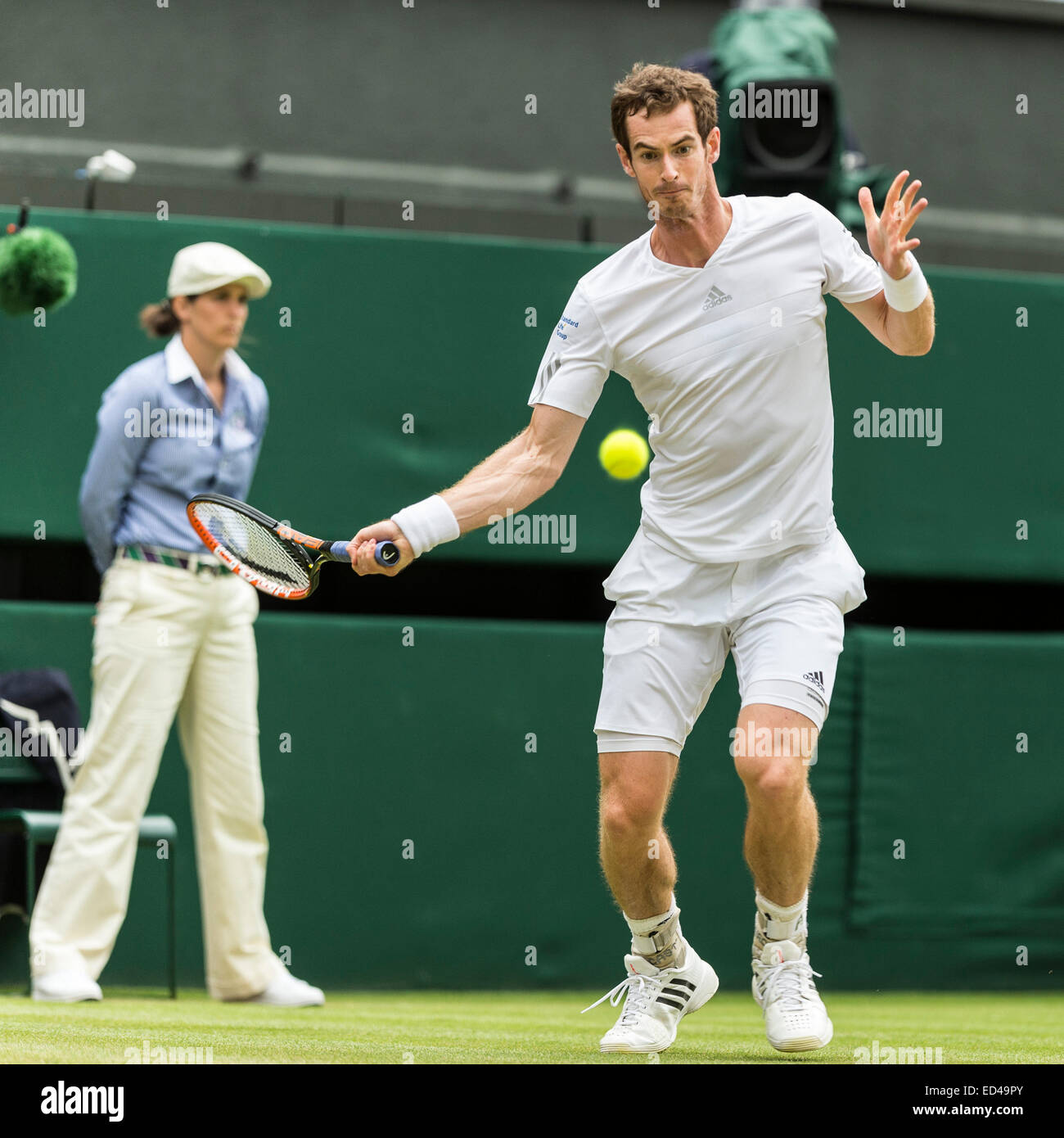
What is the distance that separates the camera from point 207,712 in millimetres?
5105

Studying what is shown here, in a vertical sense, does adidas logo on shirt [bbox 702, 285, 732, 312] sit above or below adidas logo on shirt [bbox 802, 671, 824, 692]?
above

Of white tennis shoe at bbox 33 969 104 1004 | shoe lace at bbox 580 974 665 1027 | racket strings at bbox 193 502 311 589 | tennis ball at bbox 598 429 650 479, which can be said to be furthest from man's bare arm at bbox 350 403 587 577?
tennis ball at bbox 598 429 650 479

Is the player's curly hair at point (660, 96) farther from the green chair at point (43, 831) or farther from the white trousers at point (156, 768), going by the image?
the green chair at point (43, 831)

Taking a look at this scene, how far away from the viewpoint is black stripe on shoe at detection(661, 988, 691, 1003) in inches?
136

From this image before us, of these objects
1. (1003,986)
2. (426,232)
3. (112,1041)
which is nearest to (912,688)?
(1003,986)

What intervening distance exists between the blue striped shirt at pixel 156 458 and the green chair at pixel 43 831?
0.80 metres

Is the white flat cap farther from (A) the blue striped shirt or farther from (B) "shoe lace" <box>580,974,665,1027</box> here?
(B) "shoe lace" <box>580,974,665,1027</box>

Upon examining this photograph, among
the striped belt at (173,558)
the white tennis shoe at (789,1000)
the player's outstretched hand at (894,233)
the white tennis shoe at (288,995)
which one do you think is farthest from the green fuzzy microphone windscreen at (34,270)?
the white tennis shoe at (789,1000)

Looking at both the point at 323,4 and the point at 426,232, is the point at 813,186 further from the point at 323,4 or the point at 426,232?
the point at 323,4

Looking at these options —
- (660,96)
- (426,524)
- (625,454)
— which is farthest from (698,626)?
(625,454)

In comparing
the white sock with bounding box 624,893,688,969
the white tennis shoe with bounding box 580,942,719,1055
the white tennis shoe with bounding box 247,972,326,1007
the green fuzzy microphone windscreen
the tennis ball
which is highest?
→ the green fuzzy microphone windscreen

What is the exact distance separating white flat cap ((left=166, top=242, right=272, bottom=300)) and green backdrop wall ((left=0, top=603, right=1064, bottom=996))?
119cm

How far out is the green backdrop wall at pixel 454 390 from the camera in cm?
571
